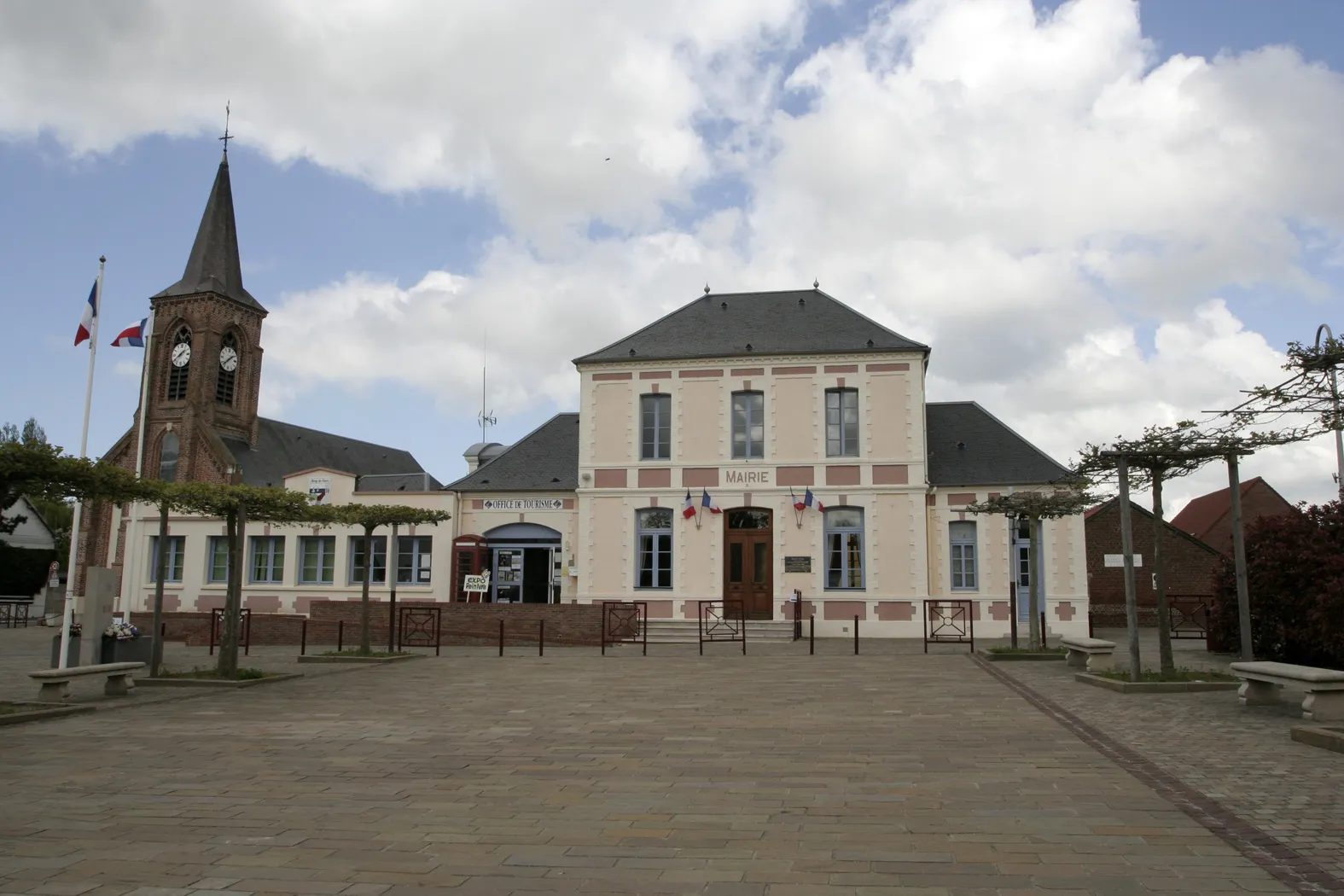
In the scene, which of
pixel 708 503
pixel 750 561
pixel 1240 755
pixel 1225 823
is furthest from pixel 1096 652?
pixel 708 503

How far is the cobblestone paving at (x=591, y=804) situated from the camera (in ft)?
16.8

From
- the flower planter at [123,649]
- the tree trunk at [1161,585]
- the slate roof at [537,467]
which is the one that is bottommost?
the flower planter at [123,649]

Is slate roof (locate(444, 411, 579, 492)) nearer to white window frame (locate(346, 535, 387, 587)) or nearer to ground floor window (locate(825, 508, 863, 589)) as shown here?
white window frame (locate(346, 535, 387, 587))

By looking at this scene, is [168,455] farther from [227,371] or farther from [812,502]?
[812,502]

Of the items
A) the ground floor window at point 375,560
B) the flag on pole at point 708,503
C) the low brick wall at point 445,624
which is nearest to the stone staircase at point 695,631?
the low brick wall at point 445,624

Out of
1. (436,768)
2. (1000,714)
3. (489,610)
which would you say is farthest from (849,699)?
(489,610)

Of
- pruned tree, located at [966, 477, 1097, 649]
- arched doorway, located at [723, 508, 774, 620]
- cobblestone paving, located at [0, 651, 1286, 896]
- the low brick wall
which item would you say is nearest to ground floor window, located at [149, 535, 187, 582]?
the low brick wall

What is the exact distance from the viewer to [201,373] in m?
42.2

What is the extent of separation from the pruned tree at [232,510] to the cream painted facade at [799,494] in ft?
37.0

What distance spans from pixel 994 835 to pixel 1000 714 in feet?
17.5

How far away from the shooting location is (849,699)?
12133 mm

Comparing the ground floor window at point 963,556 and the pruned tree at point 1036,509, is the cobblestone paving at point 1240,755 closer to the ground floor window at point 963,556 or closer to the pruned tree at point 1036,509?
the pruned tree at point 1036,509

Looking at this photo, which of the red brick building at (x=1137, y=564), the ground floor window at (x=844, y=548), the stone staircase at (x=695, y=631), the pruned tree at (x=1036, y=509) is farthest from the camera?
the red brick building at (x=1137, y=564)

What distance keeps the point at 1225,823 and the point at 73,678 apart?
12.4 m
